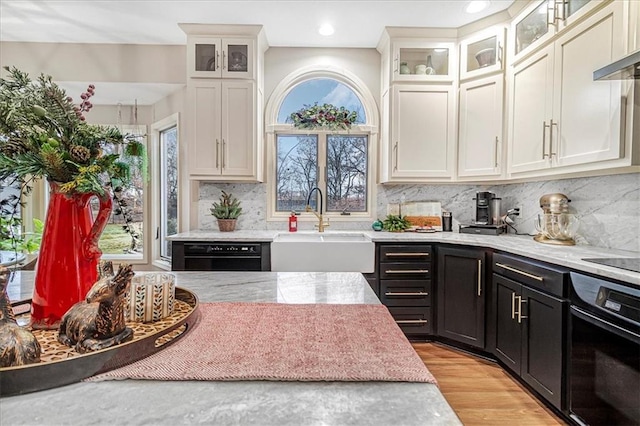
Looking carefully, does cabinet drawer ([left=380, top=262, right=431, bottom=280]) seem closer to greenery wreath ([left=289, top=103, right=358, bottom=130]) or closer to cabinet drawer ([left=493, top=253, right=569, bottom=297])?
cabinet drawer ([left=493, top=253, right=569, bottom=297])

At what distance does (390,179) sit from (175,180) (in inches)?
91.1

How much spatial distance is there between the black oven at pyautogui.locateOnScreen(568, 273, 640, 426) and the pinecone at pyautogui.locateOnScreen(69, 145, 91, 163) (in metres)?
2.03

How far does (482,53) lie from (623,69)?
5.47ft

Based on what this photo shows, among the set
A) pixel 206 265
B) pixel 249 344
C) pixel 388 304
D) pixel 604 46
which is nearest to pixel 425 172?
pixel 388 304

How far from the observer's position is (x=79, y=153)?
2.64 feet

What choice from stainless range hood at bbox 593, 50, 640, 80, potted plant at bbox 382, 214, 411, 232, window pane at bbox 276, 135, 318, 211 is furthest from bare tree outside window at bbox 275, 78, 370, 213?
stainless range hood at bbox 593, 50, 640, 80

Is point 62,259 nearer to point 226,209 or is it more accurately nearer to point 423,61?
point 226,209

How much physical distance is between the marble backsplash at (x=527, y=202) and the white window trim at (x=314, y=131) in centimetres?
7

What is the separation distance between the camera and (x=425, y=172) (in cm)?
331

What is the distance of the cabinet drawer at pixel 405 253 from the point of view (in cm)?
300

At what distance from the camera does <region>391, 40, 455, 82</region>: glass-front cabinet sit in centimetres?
326

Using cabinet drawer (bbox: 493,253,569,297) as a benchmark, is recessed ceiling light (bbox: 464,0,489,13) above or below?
above

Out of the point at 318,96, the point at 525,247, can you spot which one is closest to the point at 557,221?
the point at 525,247

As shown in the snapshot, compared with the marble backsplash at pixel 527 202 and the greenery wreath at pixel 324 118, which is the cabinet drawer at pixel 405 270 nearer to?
the marble backsplash at pixel 527 202
